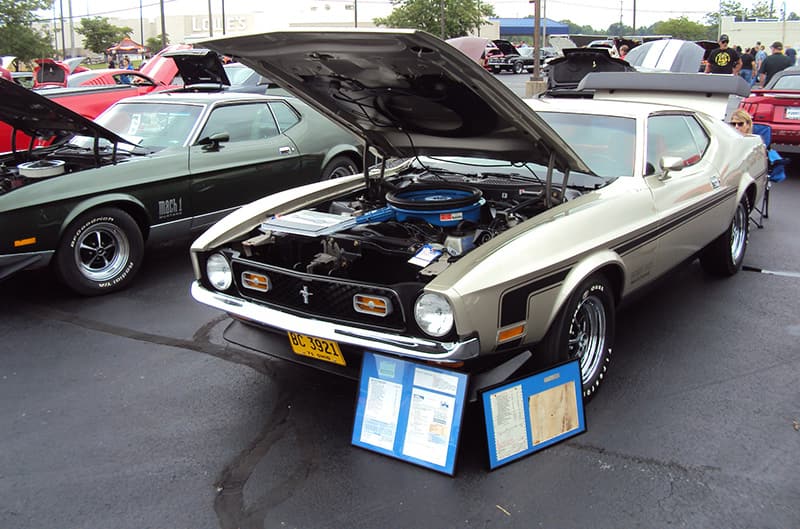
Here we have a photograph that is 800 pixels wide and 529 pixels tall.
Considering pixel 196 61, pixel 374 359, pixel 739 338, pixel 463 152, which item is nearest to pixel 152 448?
pixel 374 359

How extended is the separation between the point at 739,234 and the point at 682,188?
168cm

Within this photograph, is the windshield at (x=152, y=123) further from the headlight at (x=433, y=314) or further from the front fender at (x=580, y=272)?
the front fender at (x=580, y=272)

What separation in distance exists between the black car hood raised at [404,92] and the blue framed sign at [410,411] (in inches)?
53.7

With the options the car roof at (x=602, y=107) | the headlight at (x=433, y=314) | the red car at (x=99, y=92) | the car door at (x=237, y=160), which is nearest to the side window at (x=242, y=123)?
the car door at (x=237, y=160)

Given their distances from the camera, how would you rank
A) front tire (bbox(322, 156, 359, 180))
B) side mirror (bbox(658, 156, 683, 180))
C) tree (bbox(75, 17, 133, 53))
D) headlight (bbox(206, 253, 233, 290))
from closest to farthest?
headlight (bbox(206, 253, 233, 290)) → side mirror (bbox(658, 156, 683, 180)) → front tire (bbox(322, 156, 359, 180)) → tree (bbox(75, 17, 133, 53))

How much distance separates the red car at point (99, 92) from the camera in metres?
8.73

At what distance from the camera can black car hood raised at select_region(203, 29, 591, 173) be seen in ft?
10.2

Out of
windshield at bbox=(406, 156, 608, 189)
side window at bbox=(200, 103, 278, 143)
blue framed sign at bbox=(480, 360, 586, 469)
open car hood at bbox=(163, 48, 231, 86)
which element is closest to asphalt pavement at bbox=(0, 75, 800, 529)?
blue framed sign at bbox=(480, 360, 586, 469)

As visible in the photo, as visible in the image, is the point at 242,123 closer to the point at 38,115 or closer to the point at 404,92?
the point at 38,115

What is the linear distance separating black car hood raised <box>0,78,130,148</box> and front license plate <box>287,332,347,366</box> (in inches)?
117

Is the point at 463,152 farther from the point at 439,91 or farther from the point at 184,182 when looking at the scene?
the point at 184,182

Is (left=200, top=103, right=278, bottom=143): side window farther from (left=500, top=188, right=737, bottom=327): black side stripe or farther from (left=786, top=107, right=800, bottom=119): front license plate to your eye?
(left=786, top=107, right=800, bottom=119): front license plate

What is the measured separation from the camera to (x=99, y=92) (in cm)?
1048

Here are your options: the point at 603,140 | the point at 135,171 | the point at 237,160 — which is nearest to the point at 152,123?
the point at 237,160
